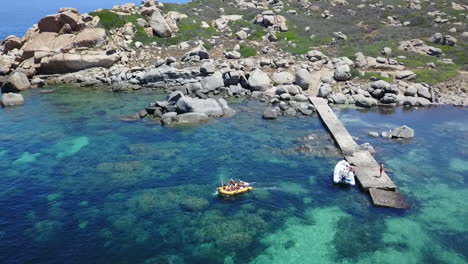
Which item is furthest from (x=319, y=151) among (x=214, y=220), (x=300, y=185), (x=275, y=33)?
(x=275, y=33)

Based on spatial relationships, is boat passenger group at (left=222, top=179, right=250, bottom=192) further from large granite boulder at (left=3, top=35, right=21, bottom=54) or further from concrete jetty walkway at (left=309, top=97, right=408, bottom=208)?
large granite boulder at (left=3, top=35, right=21, bottom=54)

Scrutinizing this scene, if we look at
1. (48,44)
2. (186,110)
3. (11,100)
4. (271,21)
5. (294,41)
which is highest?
(48,44)

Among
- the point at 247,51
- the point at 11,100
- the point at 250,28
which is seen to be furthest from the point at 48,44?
the point at 250,28

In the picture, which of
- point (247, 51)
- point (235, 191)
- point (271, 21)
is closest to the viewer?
point (235, 191)

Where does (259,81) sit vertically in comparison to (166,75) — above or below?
below

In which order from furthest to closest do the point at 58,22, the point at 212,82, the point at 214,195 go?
1. the point at 58,22
2. the point at 212,82
3. the point at 214,195

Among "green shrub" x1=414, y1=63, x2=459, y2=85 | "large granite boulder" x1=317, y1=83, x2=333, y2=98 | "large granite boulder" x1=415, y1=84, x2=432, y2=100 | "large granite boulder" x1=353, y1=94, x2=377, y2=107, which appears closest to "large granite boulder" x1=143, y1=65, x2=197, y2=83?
"large granite boulder" x1=317, y1=83, x2=333, y2=98

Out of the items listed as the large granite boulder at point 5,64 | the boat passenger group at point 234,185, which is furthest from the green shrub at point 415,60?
the large granite boulder at point 5,64

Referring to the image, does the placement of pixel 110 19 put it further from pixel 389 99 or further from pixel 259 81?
pixel 389 99

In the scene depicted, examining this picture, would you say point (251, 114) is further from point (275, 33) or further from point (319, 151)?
point (275, 33)
